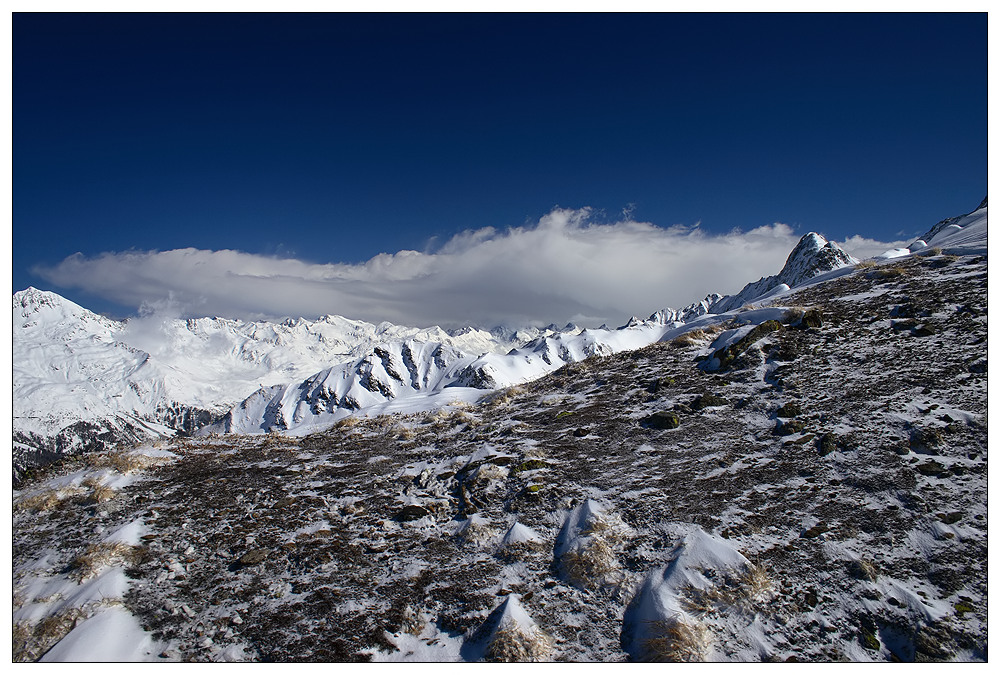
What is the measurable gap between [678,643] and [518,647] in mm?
2255

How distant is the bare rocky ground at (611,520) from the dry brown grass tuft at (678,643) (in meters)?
0.10

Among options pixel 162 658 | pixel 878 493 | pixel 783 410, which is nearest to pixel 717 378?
pixel 783 410

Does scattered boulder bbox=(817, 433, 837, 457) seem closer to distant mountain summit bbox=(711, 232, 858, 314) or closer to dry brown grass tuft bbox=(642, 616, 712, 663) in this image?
dry brown grass tuft bbox=(642, 616, 712, 663)

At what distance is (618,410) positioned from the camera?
48.0ft

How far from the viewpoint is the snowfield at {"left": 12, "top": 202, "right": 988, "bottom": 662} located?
22.7ft

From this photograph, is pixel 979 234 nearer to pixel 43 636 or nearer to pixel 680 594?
pixel 680 594

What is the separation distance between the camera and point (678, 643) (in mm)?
6363

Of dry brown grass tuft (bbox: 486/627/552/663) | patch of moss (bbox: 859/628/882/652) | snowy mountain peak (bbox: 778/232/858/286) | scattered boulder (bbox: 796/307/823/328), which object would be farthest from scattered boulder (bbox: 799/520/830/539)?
snowy mountain peak (bbox: 778/232/858/286)

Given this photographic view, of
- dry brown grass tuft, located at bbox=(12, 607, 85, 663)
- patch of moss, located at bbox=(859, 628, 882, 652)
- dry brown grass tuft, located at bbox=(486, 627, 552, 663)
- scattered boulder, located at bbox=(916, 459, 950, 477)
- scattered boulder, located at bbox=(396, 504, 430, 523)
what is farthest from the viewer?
scattered boulder, located at bbox=(396, 504, 430, 523)

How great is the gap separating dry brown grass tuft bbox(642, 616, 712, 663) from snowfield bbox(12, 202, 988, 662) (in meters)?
0.03

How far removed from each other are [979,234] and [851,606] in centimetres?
2465

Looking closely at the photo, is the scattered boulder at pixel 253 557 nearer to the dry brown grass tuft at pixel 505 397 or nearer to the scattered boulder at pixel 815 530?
the dry brown grass tuft at pixel 505 397

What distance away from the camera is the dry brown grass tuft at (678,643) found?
6375mm

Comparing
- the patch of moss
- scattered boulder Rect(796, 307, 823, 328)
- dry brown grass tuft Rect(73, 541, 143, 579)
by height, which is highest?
scattered boulder Rect(796, 307, 823, 328)
